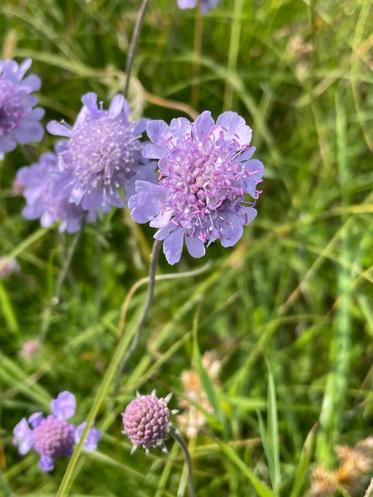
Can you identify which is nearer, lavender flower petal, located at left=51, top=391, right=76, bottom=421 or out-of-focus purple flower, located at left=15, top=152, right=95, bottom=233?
lavender flower petal, located at left=51, top=391, right=76, bottom=421

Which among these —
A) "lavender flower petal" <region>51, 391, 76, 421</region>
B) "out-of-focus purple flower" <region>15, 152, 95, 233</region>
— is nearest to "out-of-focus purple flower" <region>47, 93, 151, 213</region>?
"out-of-focus purple flower" <region>15, 152, 95, 233</region>

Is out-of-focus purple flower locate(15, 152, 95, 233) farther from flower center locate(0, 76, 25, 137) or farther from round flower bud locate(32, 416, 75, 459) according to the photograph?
round flower bud locate(32, 416, 75, 459)

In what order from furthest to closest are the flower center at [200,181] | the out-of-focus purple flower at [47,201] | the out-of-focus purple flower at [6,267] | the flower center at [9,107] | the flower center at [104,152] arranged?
the out-of-focus purple flower at [6,267] < the out-of-focus purple flower at [47,201] < the flower center at [9,107] < the flower center at [104,152] < the flower center at [200,181]

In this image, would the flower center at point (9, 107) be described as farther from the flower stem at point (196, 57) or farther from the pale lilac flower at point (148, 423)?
the flower stem at point (196, 57)

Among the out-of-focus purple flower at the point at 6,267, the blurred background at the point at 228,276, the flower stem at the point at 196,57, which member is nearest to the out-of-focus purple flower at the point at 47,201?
the blurred background at the point at 228,276

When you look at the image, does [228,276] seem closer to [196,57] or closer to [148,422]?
[196,57]
